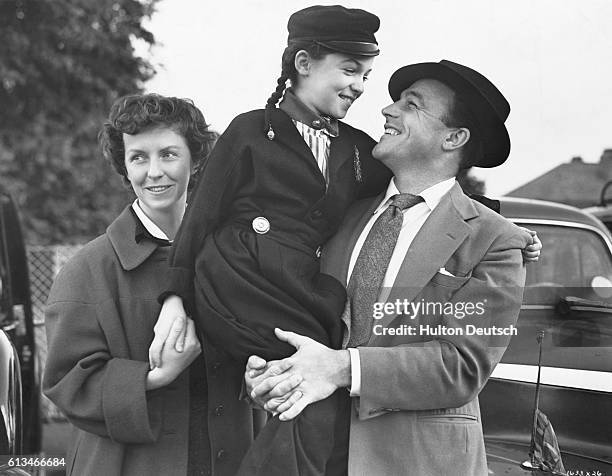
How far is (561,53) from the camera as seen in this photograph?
208 centimetres

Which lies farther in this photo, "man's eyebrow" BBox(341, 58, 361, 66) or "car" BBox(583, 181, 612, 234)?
"car" BBox(583, 181, 612, 234)

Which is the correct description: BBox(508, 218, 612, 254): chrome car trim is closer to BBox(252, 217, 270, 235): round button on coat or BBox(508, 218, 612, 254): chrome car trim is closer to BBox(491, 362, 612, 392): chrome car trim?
BBox(491, 362, 612, 392): chrome car trim

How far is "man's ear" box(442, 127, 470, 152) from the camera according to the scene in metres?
1.91

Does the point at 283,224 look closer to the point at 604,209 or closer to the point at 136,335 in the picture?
the point at 136,335

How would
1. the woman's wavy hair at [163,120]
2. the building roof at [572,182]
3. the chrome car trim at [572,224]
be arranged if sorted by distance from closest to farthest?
the woman's wavy hair at [163,120] < the building roof at [572,182] < the chrome car trim at [572,224]

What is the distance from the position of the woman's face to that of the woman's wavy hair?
0.05ft

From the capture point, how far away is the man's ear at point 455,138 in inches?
75.2

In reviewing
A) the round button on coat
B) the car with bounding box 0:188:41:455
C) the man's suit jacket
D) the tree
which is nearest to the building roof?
the man's suit jacket

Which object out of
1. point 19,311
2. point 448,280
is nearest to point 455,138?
point 448,280

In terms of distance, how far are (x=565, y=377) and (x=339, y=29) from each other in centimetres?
98

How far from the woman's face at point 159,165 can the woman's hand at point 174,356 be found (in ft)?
1.04

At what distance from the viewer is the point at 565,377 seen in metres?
2.11

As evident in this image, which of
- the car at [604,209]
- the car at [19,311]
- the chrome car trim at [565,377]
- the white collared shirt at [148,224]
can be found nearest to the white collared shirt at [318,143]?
the white collared shirt at [148,224]

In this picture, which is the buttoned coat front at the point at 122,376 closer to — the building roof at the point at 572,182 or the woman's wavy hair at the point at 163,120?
the woman's wavy hair at the point at 163,120
